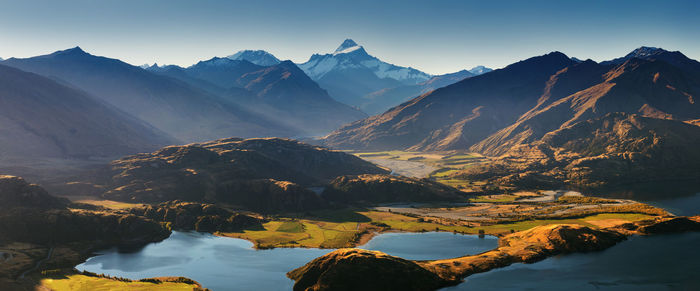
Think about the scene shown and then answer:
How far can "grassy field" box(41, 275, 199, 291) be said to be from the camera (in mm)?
96875

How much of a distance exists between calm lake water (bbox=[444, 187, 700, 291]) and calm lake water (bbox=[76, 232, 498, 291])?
809 inches

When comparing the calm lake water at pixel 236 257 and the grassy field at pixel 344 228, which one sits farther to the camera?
the grassy field at pixel 344 228

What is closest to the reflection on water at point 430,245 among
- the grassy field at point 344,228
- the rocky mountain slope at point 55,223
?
the grassy field at point 344,228

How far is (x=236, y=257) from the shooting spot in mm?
129750

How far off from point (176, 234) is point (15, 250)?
48961mm

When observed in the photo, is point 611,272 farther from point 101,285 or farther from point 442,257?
point 101,285

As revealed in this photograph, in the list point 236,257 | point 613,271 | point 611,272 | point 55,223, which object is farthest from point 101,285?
point 613,271

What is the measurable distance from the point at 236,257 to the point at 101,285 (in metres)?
38.6

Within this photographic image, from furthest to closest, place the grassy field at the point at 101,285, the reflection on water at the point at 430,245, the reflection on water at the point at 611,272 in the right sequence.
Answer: the reflection on water at the point at 430,245
the reflection on water at the point at 611,272
the grassy field at the point at 101,285

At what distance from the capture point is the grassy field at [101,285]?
96875 mm

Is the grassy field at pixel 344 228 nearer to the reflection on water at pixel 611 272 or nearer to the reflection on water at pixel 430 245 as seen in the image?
the reflection on water at pixel 430 245

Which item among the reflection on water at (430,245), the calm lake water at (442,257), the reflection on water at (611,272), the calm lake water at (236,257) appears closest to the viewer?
the reflection on water at (611,272)

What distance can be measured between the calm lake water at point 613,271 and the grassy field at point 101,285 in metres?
64.4

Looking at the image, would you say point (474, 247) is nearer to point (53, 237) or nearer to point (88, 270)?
point (88, 270)
